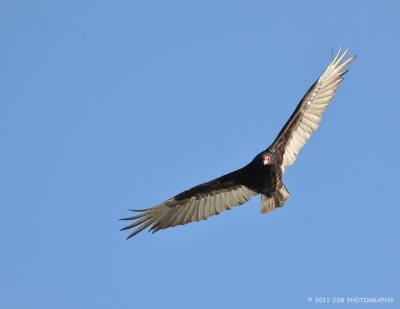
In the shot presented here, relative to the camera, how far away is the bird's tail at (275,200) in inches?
522

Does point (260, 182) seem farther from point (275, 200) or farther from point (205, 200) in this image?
point (205, 200)

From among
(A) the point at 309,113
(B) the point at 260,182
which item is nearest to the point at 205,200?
(B) the point at 260,182

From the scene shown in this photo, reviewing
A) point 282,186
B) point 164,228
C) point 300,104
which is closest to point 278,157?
point 282,186

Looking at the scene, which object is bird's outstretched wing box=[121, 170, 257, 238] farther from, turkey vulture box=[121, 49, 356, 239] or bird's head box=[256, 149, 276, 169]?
bird's head box=[256, 149, 276, 169]

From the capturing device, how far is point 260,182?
13000 millimetres

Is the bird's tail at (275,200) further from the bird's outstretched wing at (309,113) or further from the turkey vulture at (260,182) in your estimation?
the bird's outstretched wing at (309,113)

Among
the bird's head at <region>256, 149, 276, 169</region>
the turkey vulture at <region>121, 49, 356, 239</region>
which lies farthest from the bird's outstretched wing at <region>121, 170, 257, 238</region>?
the bird's head at <region>256, 149, 276, 169</region>

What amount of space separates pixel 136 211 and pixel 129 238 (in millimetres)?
532

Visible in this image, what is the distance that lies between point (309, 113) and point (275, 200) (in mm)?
2094

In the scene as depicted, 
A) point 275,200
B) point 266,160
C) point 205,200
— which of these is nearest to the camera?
point 266,160

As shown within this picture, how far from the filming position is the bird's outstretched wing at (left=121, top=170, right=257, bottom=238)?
13.5 m

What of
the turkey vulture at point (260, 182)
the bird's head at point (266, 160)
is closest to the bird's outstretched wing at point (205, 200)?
the turkey vulture at point (260, 182)

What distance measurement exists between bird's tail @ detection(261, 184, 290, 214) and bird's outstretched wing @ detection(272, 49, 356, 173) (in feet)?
1.68

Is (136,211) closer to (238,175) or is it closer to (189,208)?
(189,208)
